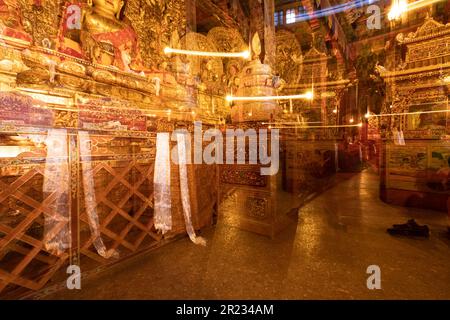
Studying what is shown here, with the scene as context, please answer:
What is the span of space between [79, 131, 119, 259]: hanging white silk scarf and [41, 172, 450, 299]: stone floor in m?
0.30

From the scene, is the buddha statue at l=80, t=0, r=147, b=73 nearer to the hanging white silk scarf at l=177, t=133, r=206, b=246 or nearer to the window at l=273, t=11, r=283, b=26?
the hanging white silk scarf at l=177, t=133, r=206, b=246

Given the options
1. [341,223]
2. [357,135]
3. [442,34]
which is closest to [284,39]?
[442,34]

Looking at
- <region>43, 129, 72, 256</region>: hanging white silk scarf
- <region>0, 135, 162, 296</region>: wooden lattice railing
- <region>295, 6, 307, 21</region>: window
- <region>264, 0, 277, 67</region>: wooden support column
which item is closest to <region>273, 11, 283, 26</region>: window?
<region>295, 6, 307, 21</region>: window

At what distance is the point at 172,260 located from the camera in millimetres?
2764

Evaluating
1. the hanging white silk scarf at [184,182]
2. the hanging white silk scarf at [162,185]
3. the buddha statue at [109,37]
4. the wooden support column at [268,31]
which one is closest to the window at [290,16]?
the wooden support column at [268,31]

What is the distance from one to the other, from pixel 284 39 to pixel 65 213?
43.0ft

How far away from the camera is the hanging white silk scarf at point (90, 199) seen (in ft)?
8.43

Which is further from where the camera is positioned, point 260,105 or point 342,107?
point 342,107

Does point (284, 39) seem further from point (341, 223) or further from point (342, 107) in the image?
point (341, 223)

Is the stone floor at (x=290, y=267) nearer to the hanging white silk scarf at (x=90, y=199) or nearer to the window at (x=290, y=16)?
the hanging white silk scarf at (x=90, y=199)

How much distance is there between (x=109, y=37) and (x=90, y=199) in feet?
14.8

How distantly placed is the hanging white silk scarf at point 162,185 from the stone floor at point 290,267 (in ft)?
1.23

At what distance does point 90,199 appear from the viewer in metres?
2.74

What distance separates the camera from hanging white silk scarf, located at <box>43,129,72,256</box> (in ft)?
7.42
